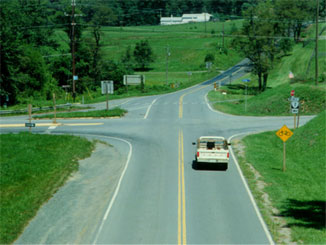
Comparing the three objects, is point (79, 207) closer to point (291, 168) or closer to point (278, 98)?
point (291, 168)

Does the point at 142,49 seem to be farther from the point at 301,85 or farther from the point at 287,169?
the point at 287,169

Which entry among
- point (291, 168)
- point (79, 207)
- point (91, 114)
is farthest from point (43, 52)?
point (79, 207)

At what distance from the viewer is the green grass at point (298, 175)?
68.0 ft

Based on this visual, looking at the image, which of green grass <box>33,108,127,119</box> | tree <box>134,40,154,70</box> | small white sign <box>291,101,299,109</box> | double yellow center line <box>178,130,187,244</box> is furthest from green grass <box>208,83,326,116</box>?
tree <box>134,40,154,70</box>

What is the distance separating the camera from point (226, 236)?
62.5 feet

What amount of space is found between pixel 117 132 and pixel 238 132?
12.1m

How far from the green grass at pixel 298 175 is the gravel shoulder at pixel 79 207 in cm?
853

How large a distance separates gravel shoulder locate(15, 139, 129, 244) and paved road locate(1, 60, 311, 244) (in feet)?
1.92

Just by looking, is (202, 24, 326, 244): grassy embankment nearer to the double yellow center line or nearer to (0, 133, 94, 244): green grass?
the double yellow center line

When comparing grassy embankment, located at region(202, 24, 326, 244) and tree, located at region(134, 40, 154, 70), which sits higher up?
tree, located at region(134, 40, 154, 70)

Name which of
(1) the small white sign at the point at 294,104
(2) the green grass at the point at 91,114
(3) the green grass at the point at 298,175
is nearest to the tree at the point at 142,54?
(2) the green grass at the point at 91,114

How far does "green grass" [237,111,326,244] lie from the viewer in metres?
20.7

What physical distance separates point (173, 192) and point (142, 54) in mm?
108031

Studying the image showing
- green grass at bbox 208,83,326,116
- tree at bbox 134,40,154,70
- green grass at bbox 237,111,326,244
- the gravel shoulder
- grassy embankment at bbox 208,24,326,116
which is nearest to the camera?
the gravel shoulder
